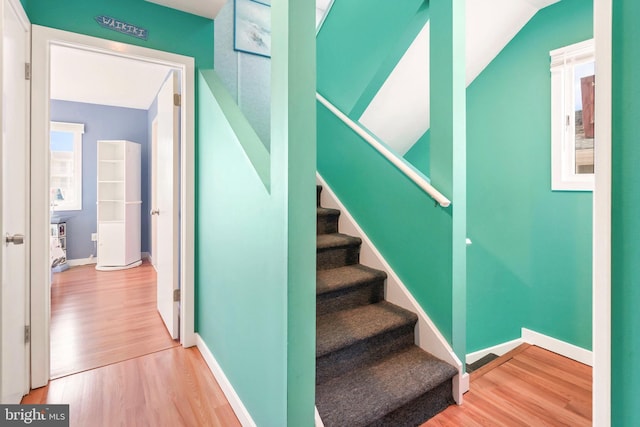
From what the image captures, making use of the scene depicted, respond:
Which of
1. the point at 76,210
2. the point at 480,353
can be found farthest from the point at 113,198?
the point at 480,353

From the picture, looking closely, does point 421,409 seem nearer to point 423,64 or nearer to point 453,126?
point 453,126

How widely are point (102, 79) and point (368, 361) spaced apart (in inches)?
171

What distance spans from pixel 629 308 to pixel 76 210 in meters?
6.12

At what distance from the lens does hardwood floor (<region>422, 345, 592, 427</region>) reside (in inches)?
63.9

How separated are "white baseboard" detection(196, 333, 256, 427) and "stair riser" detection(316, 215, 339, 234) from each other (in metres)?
1.20

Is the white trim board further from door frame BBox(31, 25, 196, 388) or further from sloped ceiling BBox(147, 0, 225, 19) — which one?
sloped ceiling BBox(147, 0, 225, 19)

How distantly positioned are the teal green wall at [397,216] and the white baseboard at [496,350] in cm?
136

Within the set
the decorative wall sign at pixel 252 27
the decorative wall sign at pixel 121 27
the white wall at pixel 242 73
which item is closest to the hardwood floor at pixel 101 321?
the white wall at pixel 242 73

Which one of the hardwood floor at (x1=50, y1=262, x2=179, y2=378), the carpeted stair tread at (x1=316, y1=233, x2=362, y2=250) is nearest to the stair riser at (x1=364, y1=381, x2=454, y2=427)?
the carpeted stair tread at (x1=316, y1=233, x2=362, y2=250)

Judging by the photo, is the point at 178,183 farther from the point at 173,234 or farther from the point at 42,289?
the point at 42,289

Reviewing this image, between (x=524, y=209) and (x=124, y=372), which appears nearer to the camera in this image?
(x=124, y=372)

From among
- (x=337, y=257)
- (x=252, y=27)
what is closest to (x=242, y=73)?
(x=252, y=27)

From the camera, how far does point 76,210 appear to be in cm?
486

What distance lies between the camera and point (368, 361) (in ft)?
5.76
